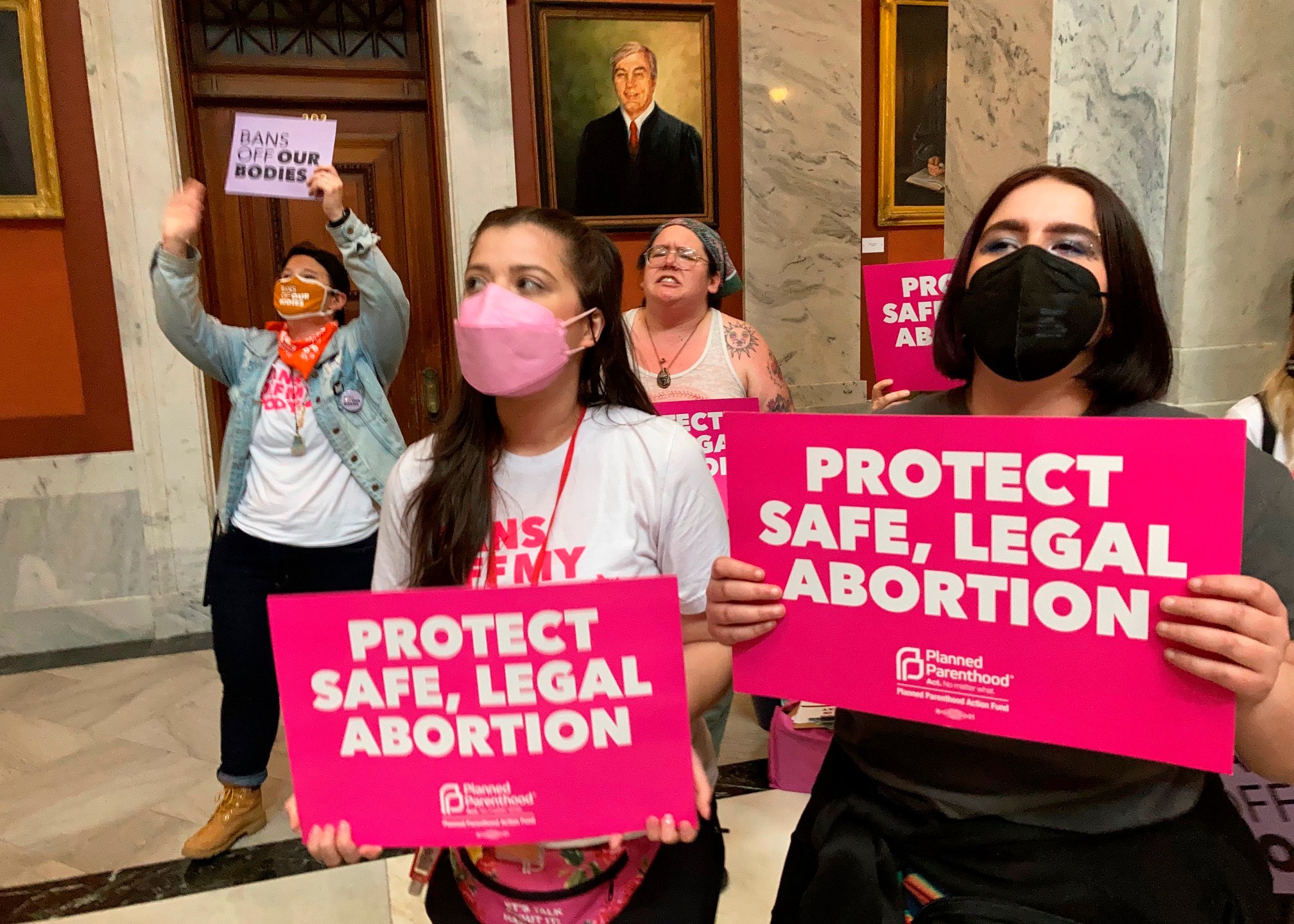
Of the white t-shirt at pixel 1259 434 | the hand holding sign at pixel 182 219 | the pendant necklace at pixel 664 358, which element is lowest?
the white t-shirt at pixel 1259 434

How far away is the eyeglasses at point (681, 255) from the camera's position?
9.43 feet

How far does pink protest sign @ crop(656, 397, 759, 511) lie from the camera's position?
249cm

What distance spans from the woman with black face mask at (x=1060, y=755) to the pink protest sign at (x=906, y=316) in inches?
40.2

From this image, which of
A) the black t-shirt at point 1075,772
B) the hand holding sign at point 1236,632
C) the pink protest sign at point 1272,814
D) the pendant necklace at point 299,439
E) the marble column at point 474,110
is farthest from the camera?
the marble column at point 474,110

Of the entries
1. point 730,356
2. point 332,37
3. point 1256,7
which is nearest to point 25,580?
point 332,37

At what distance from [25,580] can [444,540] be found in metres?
4.03

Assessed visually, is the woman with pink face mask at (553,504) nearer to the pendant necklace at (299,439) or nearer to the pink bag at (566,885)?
the pink bag at (566,885)

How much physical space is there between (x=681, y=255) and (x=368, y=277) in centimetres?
102

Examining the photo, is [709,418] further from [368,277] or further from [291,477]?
[291,477]

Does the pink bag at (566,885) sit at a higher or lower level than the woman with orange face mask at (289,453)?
lower

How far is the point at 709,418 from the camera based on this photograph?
250 centimetres

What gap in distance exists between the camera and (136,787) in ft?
10.1

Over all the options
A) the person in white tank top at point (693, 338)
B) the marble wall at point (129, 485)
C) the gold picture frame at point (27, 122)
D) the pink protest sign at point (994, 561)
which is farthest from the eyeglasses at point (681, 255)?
the gold picture frame at point (27, 122)

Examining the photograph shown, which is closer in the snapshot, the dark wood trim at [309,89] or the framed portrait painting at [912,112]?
the dark wood trim at [309,89]
